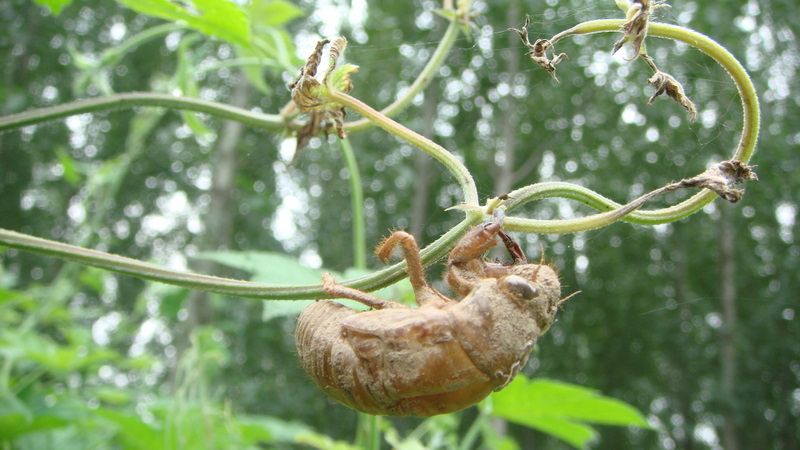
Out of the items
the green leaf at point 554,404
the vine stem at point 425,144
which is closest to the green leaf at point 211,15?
the vine stem at point 425,144

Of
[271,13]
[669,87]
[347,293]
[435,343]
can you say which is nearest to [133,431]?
[271,13]

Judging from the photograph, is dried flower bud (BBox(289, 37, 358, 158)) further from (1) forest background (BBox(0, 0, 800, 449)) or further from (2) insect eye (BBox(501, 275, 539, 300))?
(1) forest background (BBox(0, 0, 800, 449))

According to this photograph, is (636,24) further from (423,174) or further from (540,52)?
(423,174)

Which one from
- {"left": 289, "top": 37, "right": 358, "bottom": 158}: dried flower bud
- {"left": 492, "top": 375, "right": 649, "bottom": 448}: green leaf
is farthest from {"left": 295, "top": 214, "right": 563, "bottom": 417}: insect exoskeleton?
{"left": 492, "top": 375, "right": 649, "bottom": 448}: green leaf

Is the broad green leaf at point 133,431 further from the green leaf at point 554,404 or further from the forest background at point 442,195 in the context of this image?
the forest background at point 442,195

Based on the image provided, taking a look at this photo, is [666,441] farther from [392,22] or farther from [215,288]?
[215,288]

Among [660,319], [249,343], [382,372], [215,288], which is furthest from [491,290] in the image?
[660,319]
